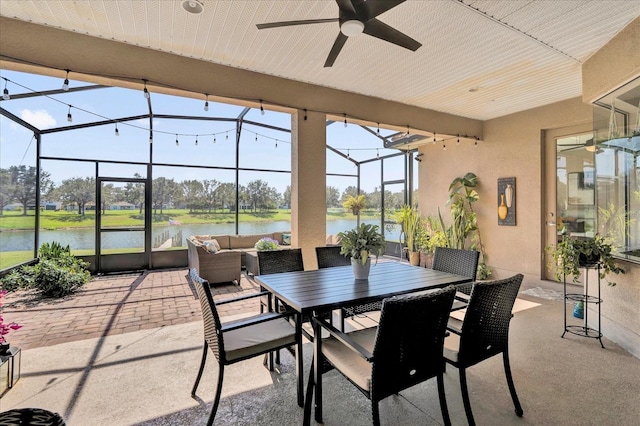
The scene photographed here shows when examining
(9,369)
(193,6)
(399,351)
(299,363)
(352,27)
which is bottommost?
(9,369)

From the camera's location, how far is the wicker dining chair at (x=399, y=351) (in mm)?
1597

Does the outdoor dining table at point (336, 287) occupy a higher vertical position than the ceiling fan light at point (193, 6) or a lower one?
lower

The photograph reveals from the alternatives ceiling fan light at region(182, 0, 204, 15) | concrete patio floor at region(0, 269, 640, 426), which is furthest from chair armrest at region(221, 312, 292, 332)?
ceiling fan light at region(182, 0, 204, 15)

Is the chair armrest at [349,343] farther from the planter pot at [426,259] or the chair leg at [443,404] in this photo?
the planter pot at [426,259]

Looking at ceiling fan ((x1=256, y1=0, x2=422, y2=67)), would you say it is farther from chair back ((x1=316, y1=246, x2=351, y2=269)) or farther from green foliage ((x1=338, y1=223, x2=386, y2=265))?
chair back ((x1=316, y1=246, x2=351, y2=269))

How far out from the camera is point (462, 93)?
187 inches

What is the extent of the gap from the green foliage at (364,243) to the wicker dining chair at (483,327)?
0.84 meters

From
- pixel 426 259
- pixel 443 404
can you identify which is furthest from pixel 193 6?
pixel 426 259

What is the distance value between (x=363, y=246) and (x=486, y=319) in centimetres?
104

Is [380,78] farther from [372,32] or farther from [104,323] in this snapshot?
[104,323]

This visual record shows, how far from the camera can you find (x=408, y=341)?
5.59 feet

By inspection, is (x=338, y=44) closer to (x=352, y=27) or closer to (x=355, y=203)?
(x=352, y=27)

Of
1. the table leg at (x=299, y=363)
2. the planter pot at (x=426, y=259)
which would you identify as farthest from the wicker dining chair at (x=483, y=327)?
the planter pot at (x=426, y=259)

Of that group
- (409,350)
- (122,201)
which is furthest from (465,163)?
(122,201)
